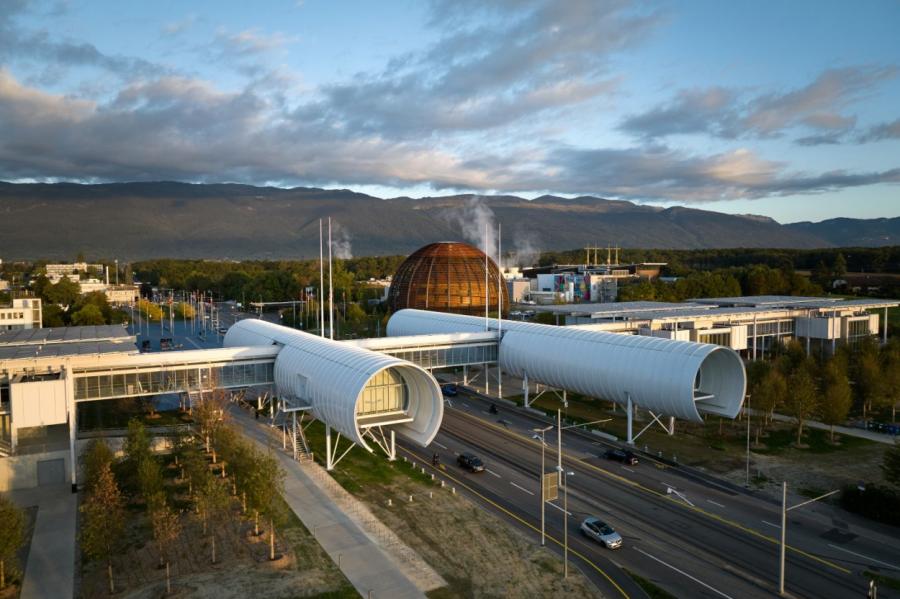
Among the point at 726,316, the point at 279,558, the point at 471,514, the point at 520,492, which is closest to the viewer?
the point at 279,558

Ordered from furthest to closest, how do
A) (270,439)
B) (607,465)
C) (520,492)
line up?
(270,439)
(607,465)
(520,492)

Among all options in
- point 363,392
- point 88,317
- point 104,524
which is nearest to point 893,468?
point 363,392

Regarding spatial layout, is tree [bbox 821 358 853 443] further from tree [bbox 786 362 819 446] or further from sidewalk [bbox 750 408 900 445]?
sidewalk [bbox 750 408 900 445]

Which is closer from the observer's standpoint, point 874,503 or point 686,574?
point 686,574

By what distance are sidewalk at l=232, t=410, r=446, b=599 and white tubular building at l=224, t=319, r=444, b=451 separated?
371cm

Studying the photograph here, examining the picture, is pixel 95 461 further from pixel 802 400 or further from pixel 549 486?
pixel 802 400

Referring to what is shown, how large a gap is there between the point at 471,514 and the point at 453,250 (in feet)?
251

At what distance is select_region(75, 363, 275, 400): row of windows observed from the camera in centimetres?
4762

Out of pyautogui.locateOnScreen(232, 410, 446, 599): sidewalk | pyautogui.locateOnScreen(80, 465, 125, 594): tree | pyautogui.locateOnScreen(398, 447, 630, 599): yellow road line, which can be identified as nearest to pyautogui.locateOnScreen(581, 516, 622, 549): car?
pyautogui.locateOnScreen(398, 447, 630, 599): yellow road line

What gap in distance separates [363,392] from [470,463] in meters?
9.03

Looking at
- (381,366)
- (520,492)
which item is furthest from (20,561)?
(520,492)

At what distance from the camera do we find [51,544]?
109 ft

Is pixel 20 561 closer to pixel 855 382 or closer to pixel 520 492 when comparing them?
pixel 520 492

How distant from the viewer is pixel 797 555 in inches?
1244
